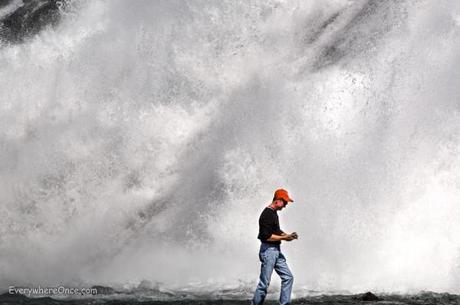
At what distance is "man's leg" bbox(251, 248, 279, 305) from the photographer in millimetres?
11172

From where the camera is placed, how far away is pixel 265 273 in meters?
11.3

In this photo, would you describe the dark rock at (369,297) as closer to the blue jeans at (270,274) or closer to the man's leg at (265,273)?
the blue jeans at (270,274)

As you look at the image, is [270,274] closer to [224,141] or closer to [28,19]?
[224,141]

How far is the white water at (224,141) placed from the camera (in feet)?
55.9

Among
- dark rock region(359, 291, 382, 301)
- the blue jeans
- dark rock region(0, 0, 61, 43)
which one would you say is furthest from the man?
dark rock region(0, 0, 61, 43)

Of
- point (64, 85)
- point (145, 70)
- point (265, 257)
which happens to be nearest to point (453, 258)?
point (265, 257)

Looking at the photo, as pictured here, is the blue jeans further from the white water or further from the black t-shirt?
the white water

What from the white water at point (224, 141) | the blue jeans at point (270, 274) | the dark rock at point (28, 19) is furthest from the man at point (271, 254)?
the dark rock at point (28, 19)

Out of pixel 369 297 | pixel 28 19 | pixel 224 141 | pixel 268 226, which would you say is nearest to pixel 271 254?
pixel 268 226

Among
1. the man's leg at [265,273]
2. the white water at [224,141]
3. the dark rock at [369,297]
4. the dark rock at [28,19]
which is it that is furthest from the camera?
the dark rock at [28,19]

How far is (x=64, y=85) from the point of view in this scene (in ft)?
66.4

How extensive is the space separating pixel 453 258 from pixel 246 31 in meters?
8.23

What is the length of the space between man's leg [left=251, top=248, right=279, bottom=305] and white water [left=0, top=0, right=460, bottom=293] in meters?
4.82

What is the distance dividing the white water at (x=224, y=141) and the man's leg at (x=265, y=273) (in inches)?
190
